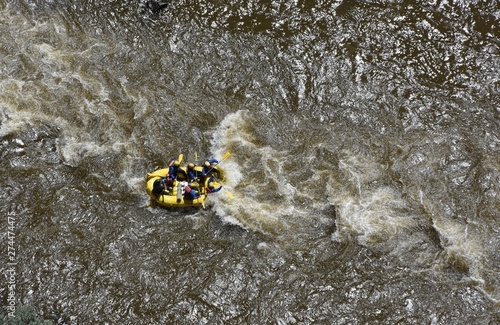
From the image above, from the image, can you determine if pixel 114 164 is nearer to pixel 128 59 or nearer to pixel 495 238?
pixel 128 59

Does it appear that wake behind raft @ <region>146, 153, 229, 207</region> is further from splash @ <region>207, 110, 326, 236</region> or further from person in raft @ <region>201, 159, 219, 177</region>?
splash @ <region>207, 110, 326, 236</region>

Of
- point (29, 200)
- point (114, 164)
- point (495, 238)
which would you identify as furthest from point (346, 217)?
point (29, 200)

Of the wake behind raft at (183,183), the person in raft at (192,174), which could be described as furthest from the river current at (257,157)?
the person in raft at (192,174)

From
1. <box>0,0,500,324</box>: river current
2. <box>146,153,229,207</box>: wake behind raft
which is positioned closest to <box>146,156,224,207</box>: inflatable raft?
<box>146,153,229,207</box>: wake behind raft

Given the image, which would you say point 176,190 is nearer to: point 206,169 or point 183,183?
point 183,183

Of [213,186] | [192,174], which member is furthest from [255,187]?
[192,174]

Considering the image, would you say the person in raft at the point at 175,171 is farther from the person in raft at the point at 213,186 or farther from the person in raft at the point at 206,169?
the person in raft at the point at 213,186
